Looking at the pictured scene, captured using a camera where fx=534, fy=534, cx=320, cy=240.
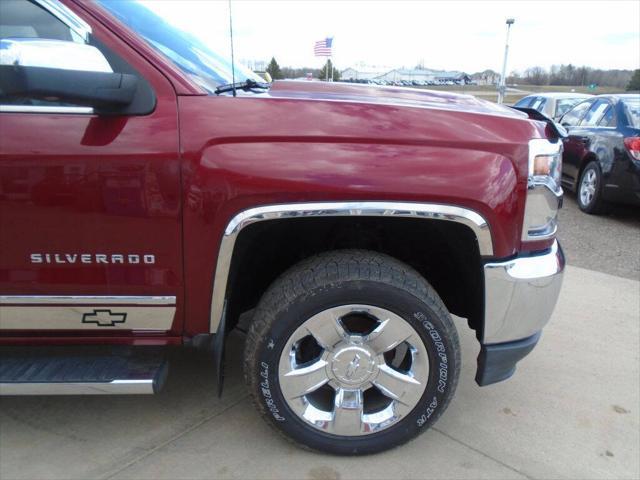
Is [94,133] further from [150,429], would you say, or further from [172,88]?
[150,429]

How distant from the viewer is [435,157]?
204 cm

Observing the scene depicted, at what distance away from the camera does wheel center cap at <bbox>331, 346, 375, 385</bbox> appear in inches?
87.9

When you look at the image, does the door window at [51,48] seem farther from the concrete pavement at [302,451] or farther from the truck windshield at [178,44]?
the concrete pavement at [302,451]

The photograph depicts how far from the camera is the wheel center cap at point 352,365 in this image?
2232 mm

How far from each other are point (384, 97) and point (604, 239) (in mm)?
4651

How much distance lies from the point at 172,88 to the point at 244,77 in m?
0.88

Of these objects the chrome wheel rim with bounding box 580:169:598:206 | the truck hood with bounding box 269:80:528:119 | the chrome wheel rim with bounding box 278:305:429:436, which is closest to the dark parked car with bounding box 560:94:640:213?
the chrome wheel rim with bounding box 580:169:598:206

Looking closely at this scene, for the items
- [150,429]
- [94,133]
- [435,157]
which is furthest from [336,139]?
[150,429]

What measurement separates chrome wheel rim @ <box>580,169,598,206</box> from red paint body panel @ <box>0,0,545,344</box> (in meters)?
5.57

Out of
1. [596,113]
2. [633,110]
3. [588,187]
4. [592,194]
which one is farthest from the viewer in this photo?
[596,113]

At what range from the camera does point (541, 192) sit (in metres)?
2.15

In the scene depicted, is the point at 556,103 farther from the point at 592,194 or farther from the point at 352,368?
the point at 352,368

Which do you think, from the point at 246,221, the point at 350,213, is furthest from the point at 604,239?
the point at 246,221

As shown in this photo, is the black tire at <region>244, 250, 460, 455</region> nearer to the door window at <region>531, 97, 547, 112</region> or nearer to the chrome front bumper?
the chrome front bumper
